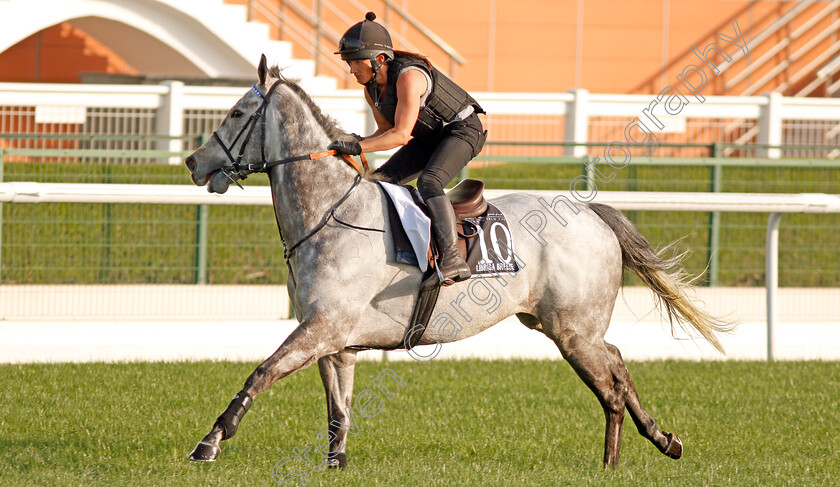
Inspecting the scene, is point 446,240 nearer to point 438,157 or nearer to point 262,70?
point 438,157

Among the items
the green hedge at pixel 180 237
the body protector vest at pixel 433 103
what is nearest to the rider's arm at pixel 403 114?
the body protector vest at pixel 433 103

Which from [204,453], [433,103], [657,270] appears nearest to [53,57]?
[433,103]

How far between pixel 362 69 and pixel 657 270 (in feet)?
7.03

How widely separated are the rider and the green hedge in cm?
304

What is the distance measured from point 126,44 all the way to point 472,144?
15.2 m

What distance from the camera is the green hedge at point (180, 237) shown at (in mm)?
8695

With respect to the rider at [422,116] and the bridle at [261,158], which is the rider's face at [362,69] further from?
the bridle at [261,158]

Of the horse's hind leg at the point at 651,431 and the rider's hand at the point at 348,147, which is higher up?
the rider's hand at the point at 348,147

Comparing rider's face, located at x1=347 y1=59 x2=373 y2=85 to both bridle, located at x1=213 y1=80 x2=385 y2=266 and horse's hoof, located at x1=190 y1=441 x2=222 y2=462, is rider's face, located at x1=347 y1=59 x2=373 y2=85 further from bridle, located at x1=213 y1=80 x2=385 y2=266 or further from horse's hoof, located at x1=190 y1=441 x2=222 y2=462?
horse's hoof, located at x1=190 y1=441 x2=222 y2=462

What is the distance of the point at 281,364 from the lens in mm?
4672

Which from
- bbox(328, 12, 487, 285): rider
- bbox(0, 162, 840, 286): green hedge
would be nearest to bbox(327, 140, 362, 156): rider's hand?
bbox(328, 12, 487, 285): rider

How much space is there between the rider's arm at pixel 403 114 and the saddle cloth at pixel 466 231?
298mm

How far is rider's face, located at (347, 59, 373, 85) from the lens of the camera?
5016mm

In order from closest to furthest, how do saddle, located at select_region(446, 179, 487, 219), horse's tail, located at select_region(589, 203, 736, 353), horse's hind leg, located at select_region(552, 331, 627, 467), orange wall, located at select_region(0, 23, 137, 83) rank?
1. saddle, located at select_region(446, 179, 487, 219)
2. horse's hind leg, located at select_region(552, 331, 627, 467)
3. horse's tail, located at select_region(589, 203, 736, 353)
4. orange wall, located at select_region(0, 23, 137, 83)
